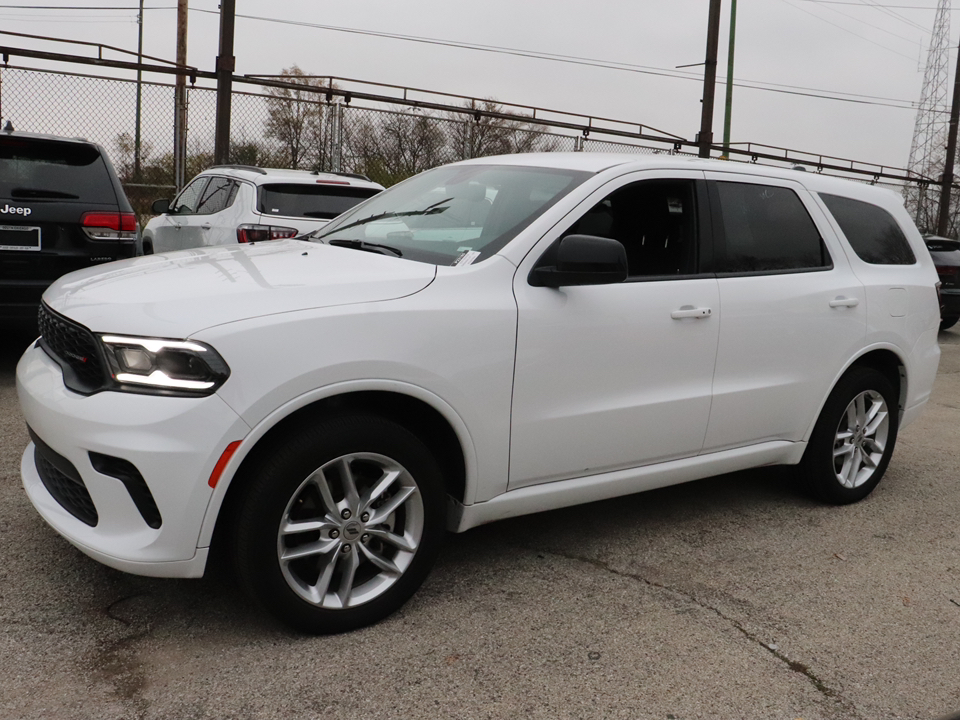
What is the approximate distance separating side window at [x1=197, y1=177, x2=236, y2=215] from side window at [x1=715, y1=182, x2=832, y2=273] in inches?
207

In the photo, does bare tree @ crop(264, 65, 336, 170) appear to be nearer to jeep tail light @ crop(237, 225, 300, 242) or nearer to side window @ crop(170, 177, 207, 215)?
side window @ crop(170, 177, 207, 215)

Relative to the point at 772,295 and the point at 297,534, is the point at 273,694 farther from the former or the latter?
the point at 772,295

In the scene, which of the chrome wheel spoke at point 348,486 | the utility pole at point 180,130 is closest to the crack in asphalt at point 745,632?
the chrome wheel spoke at point 348,486

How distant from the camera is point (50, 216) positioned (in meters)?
6.08

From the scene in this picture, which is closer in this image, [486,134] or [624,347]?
[624,347]

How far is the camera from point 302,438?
2895mm

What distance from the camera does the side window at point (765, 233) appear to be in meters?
4.14

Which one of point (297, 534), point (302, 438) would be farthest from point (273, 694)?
point (302, 438)

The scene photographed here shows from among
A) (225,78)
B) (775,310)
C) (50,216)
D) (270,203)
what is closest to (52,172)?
(50,216)

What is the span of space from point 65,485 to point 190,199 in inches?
269

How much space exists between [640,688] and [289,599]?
3.78 feet

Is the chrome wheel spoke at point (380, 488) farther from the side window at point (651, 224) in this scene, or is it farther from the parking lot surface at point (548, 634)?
the side window at point (651, 224)

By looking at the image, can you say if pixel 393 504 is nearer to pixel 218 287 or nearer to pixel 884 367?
pixel 218 287

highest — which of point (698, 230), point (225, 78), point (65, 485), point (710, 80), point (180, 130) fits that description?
point (710, 80)
